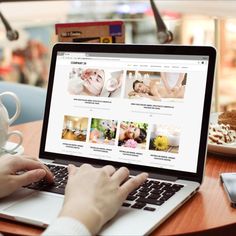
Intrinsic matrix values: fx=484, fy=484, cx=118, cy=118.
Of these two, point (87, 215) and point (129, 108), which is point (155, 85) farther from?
point (87, 215)

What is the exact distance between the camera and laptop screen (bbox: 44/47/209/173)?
91 cm

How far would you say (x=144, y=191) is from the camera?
0.84 m

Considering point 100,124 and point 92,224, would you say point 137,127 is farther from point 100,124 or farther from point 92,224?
point 92,224

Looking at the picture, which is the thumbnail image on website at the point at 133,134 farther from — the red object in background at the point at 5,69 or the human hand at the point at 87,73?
the red object in background at the point at 5,69

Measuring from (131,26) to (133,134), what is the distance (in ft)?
5.36

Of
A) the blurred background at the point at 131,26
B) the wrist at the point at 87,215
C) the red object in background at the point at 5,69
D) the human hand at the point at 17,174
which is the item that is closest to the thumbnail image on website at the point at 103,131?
the human hand at the point at 17,174

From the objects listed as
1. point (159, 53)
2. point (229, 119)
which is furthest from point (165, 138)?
point (229, 119)

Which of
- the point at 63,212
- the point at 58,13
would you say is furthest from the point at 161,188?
the point at 58,13

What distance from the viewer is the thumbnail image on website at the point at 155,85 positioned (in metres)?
0.92

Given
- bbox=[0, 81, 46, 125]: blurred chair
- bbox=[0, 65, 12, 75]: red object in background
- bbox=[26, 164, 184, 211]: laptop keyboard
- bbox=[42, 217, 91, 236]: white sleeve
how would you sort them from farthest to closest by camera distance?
1. bbox=[0, 65, 12, 75]: red object in background
2. bbox=[0, 81, 46, 125]: blurred chair
3. bbox=[26, 164, 184, 211]: laptop keyboard
4. bbox=[42, 217, 91, 236]: white sleeve

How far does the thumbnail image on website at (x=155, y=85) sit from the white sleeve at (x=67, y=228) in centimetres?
35

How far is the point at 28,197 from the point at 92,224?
197mm

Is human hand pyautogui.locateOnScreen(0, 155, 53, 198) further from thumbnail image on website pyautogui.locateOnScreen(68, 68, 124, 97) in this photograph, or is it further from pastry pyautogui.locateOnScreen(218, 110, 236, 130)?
pastry pyautogui.locateOnScreen(218, 110, 236, 130)

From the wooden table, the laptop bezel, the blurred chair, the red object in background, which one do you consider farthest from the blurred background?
the wooden table
